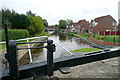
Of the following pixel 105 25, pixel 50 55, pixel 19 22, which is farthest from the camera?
pixel 105 25

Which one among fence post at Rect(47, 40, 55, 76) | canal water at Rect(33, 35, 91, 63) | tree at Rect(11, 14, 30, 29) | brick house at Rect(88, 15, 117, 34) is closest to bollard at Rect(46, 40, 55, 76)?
fence post at Rect(47, 40, 55, 76)

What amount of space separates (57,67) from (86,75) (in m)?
1.36

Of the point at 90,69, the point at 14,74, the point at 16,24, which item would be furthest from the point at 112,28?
the point at 14,74

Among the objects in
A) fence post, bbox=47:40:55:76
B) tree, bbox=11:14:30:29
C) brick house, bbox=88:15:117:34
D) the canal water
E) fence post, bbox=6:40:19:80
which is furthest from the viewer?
brick house, bbox=88:15:117:34

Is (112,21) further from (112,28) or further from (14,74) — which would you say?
(14,74)

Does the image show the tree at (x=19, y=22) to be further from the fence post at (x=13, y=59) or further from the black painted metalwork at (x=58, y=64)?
the fence post at (x=13, y=59)

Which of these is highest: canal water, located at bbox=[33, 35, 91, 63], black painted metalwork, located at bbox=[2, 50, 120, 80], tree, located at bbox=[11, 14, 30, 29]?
tree, located at bbox=[11, 14, 30, 29]

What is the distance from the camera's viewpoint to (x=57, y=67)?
74.9 inches

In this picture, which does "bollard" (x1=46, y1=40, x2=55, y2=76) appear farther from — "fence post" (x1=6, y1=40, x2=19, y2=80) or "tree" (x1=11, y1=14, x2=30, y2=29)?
"tree" (x1=11, y1=14, x2=30, y2=29)

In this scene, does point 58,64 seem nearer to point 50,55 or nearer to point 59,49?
point 50,55

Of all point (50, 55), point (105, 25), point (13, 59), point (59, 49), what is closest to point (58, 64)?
point (50, 55)

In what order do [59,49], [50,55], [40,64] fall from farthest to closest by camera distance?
[59,49] → [40,64] → [50,55]

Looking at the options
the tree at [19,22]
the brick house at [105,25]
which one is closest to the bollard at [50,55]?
the tree at [19,22]

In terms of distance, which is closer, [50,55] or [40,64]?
[50,55]
